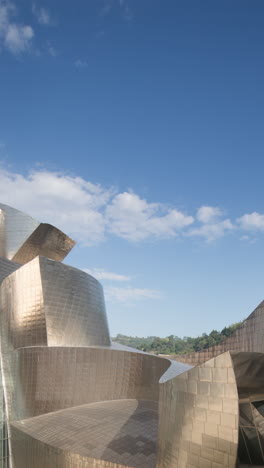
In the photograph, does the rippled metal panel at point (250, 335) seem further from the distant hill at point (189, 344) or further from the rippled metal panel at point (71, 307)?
the distant hill at point (189, 344)

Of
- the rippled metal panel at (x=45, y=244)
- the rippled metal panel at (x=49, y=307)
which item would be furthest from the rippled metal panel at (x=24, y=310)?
the rippled metal panel at (x=45, y=244)

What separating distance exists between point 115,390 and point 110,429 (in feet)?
9.48

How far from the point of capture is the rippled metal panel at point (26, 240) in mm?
20109

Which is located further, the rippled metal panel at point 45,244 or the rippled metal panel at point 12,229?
the rippled metal panel at point 12,229

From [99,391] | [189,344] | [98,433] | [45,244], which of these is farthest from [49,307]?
[189,344]

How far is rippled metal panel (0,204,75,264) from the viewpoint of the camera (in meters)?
20.1

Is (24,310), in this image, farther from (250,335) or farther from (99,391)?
(250,335)

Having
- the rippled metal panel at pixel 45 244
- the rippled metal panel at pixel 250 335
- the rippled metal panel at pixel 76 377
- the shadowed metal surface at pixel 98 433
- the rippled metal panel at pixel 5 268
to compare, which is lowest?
the shadowed metal surface at pixel 98 433

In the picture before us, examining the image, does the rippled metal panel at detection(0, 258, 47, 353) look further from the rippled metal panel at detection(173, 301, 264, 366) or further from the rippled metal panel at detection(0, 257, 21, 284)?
the rippled metal panel at detection(173, 301, 264, 366)

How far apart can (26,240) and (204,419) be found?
16.2 metres

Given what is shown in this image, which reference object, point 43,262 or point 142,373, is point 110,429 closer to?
point 142,373

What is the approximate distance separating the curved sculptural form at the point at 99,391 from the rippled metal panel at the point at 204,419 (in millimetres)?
16

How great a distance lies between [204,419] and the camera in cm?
607

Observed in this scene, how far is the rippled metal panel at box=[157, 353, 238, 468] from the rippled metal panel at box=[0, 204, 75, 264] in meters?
14.6
